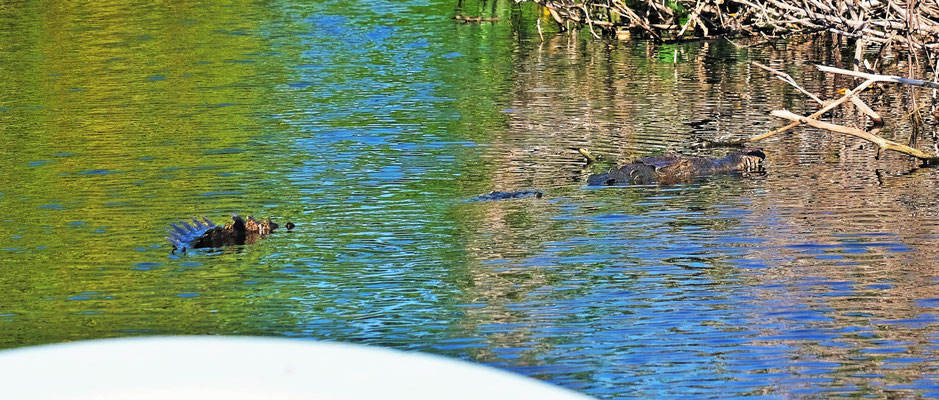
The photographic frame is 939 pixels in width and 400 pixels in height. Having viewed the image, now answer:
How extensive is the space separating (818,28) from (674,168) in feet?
13.5

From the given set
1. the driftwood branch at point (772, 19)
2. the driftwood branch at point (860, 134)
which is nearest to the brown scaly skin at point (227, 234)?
the driftwood branch at point (860, 134)

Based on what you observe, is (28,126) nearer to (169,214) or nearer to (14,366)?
(169,214)

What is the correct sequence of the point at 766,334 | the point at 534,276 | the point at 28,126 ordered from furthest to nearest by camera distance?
the point at 28,126, the point at 534,276, the point at 766,334

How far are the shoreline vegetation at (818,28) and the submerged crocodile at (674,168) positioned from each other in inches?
8.9

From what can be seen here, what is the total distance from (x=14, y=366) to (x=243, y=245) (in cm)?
424

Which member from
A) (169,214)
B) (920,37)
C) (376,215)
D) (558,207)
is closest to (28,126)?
(169,214)

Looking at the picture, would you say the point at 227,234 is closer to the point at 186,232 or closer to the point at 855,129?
the point at 186,232

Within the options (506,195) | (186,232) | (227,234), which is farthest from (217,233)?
(506,195)

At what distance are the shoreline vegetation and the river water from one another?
0.86 ft

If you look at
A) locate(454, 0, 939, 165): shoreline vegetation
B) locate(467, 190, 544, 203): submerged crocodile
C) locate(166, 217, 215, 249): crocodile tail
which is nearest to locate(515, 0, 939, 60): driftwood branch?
locate(454, 0, 939, 165): shoreline vegetation

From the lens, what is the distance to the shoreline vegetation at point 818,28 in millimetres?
7941

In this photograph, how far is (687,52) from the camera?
14.1 metres

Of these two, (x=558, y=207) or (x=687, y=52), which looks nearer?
(x=558, y=207)

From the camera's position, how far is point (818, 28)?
11492mm
